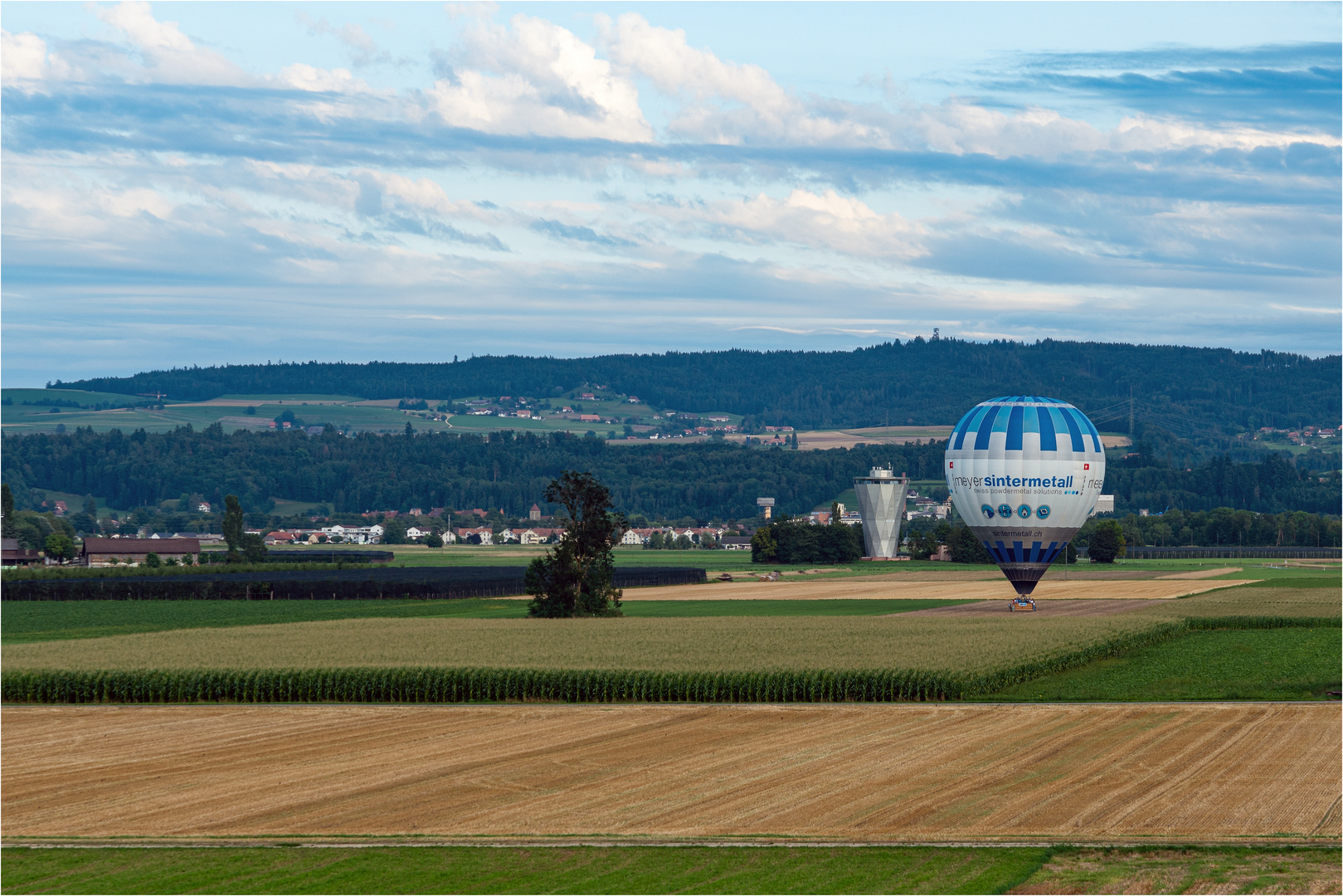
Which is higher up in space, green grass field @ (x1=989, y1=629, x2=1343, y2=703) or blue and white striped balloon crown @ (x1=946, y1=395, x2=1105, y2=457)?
blue and white striped balloon crown @ (x1=946, y1=395, x2=1105, y2=457)

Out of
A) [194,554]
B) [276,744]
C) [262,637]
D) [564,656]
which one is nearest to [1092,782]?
[276,744]

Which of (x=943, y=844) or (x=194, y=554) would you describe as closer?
(x=943, y=844)

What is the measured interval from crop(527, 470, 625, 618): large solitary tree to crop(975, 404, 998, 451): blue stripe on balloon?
19799 mm

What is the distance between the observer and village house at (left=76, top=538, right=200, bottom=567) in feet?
495

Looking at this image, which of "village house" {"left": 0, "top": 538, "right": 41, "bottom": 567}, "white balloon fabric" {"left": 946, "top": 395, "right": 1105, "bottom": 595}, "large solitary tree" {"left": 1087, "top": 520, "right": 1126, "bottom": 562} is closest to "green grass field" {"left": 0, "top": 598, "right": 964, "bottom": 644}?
"white balloon fabric" {"left": 946, "top": 395, "right": 1105, "bottom": 595}

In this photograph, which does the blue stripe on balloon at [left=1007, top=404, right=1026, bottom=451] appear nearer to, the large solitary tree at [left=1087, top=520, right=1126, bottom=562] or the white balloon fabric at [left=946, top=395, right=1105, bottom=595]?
the white balloon fabric at [left=946, top=395, right=1105, bottom=595]

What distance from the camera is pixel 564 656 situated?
52.3 metres

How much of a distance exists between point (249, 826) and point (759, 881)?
399 inches

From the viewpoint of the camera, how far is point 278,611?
3410 inches

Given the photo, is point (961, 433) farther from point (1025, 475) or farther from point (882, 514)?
point (882, 514)

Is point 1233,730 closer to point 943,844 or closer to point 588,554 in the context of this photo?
point 943,844

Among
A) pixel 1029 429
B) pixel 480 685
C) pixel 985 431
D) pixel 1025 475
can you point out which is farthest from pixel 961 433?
pixel 480 685

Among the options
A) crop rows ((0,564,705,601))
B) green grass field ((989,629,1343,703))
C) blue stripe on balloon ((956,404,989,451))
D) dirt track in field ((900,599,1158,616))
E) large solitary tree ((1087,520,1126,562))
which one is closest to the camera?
green grass field ((989,629,1343,703))

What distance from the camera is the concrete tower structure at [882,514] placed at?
171 metres
